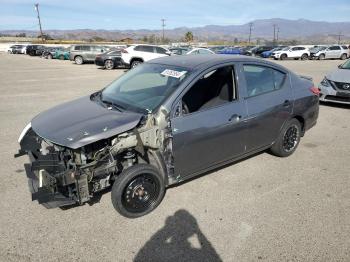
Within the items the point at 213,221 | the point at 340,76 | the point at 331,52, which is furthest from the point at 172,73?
the point at 331,52

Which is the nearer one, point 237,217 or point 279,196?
point 237,217

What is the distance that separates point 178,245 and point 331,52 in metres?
37.0

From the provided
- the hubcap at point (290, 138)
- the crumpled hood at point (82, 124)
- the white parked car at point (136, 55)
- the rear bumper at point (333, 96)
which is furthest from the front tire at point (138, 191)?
Answer: the white parked car at point (136, 55)

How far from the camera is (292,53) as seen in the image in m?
34.6

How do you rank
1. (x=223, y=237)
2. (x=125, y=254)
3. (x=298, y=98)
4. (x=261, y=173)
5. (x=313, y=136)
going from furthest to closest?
1. (x=313, y=136)
2. (x=298, y=98)
3. (x=261, y=173)
4. (x=223, y=237)
5. (x=125, y=254)

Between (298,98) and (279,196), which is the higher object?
(298,98)

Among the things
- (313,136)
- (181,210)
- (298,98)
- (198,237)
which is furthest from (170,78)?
(313,136)

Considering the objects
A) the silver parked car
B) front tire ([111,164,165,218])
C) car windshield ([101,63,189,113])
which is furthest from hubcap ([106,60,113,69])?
front tire ([111,164,165,218])

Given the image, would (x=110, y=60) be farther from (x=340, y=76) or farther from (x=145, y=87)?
(x=145, y=87)

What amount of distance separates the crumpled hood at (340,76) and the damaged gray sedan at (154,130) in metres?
4.53

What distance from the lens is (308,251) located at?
3.03 meters

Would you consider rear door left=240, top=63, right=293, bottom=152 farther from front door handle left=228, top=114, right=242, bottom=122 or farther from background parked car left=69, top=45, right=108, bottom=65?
background parked car left=69, top=45, right=108, bottom=65

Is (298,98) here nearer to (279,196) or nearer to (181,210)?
(279,196)

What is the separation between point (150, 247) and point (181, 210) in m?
0.73
